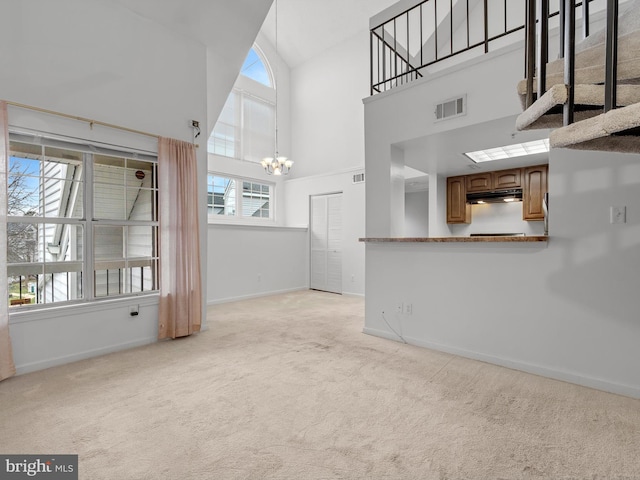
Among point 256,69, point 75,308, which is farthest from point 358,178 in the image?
point 75,308

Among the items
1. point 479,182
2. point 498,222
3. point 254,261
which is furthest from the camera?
point 254,261

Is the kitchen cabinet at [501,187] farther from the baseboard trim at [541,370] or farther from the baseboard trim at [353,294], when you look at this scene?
the baseboard trim at [541,370]

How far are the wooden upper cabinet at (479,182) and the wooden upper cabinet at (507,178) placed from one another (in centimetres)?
9

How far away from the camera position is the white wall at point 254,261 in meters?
5.69

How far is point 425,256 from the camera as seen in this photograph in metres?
3.31

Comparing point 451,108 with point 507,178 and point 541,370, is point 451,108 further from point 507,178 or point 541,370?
point 507,178

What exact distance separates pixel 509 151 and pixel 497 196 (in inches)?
43.6

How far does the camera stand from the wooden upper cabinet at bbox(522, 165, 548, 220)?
4.79 m

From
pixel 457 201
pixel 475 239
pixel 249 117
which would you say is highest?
pixel 249 117

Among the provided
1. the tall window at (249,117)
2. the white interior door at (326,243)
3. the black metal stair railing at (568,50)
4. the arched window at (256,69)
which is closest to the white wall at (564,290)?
the black metal stair railing at (568,50)

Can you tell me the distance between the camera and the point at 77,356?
298 centimetres

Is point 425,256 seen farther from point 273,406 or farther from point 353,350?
point 273,406

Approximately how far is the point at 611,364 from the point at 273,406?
244 centimetres

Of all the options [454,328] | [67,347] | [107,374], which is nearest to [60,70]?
[67,347]
